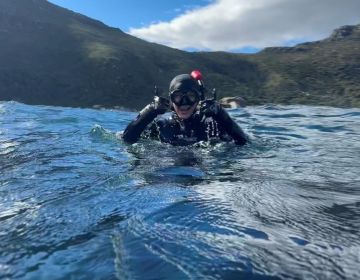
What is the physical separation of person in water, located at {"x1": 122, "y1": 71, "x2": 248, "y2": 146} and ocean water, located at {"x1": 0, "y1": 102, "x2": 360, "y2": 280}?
753 millimetres

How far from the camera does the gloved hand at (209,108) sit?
791 cm

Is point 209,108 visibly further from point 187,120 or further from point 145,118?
point 145,118

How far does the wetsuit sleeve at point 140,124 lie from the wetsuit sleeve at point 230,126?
1.19m

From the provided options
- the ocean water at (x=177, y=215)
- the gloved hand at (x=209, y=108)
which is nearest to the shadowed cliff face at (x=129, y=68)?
the gloved hand at (x=209, y=108)

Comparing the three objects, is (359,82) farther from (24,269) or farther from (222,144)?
(24,269)

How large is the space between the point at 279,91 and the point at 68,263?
1716 inches

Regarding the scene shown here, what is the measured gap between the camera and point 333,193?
4762mm

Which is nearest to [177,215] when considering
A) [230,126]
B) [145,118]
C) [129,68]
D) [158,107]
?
[230,126]

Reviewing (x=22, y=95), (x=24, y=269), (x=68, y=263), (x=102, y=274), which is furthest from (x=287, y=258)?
(x=22, y=95)

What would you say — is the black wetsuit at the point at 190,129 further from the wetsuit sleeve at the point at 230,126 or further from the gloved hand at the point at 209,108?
the gloved hand at the point at 209,108

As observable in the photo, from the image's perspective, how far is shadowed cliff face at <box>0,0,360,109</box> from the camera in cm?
4078

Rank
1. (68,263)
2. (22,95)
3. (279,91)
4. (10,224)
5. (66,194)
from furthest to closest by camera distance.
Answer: (279,91) < (22,95) < (66,194) < (10,224) < (68,263)

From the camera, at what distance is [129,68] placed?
48.8m

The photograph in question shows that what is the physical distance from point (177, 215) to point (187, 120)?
15.3ft
